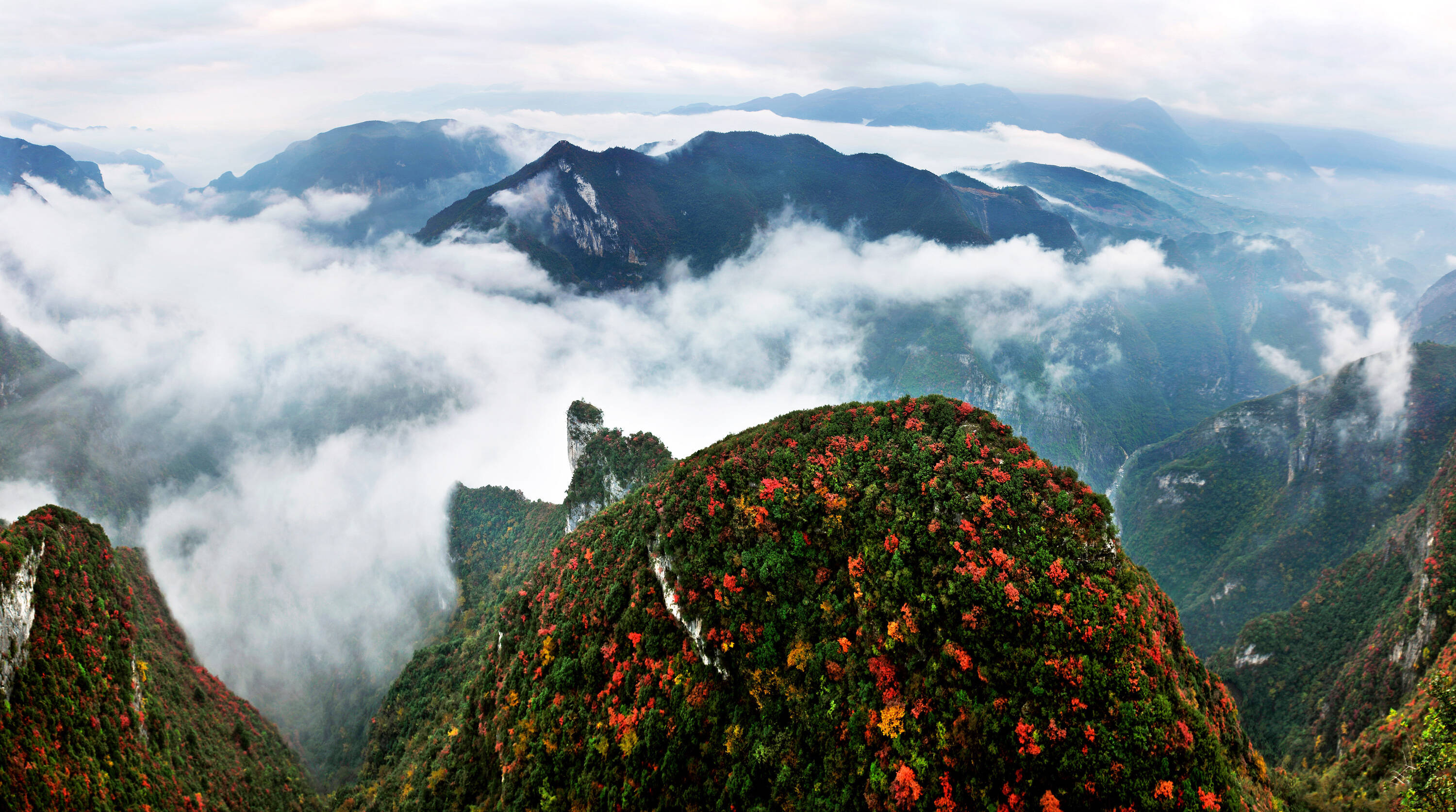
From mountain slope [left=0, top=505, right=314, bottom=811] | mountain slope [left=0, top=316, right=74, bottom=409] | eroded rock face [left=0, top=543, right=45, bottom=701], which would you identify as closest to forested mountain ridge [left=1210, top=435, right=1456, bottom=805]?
mountain slope [left=0, top=505, right=314, bottom=811]

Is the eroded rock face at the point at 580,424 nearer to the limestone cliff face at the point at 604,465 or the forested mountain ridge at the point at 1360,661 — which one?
the limestone cliff face at the point at 604,465

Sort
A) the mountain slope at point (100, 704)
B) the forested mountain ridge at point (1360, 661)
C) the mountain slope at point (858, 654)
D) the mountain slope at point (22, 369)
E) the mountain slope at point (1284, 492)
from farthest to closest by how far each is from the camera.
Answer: the mountain slope at point (22, 369) < the mountain slope at point (1284, 492) < the forested mountain ridge at point (1360, 661) < the mountain slope at point (100, 704) < the mountain slope at point (858, 654)

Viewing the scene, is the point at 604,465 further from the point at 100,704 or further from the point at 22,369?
the point at 22,369

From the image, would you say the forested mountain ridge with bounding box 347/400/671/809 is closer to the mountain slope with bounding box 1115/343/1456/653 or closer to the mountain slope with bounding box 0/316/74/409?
the mountain slope with bounding box 0/316/74/409

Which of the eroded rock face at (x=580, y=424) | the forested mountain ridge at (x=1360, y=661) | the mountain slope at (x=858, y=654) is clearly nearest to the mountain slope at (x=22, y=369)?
the eroded rock face at (x=580, y=424)

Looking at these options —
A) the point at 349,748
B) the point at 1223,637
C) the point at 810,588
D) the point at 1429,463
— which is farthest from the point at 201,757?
the point at 1429,463

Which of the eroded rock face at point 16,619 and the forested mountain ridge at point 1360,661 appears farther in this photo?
the forested mountain ridge at point 1360,661

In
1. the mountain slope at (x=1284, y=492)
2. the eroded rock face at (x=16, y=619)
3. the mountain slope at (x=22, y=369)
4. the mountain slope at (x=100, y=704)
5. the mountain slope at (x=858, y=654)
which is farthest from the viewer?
the mountain slope at (x=22, y=369)
